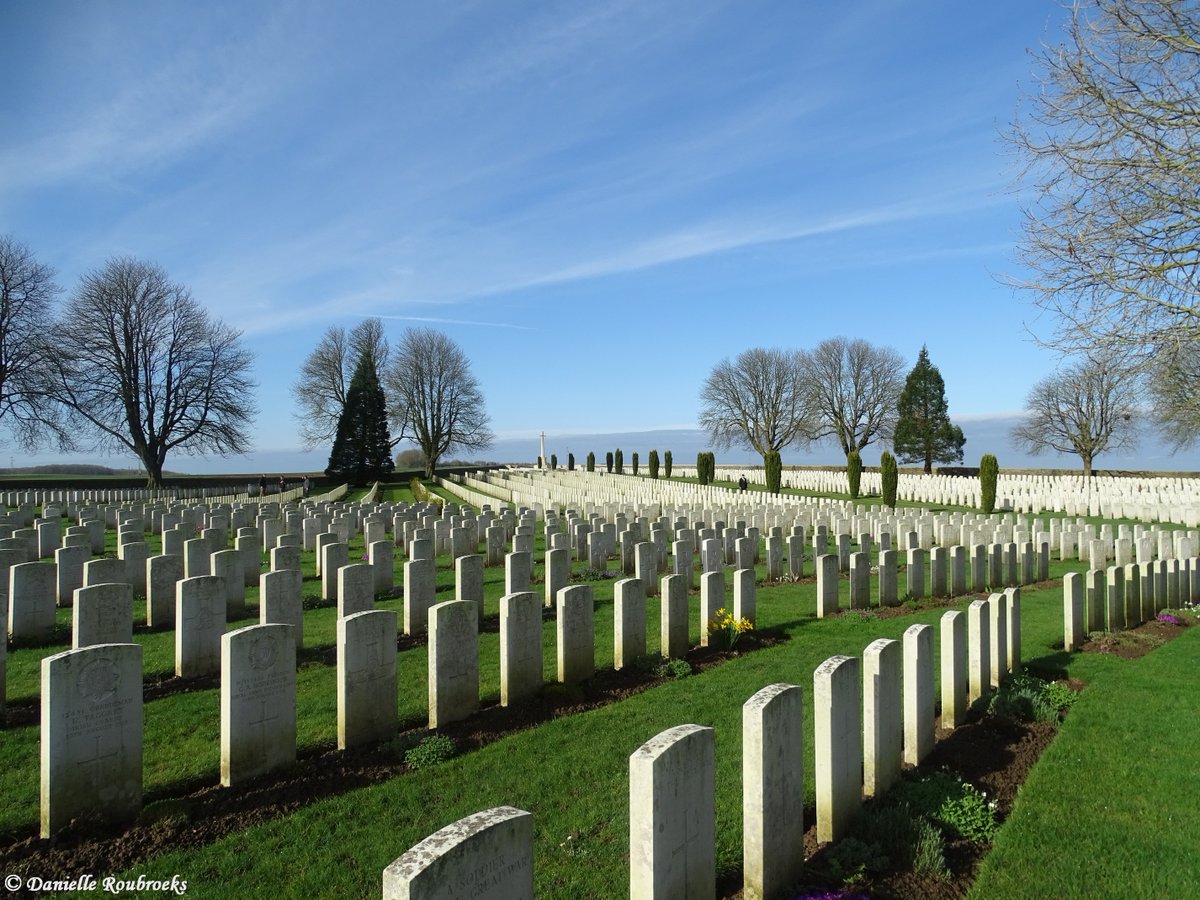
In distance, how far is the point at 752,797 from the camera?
338cm

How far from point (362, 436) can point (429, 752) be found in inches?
1984

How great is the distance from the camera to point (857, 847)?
147 inches

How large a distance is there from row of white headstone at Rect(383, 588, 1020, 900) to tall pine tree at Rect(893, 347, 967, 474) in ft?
192

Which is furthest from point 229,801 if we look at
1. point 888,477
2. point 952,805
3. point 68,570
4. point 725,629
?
point 888,477

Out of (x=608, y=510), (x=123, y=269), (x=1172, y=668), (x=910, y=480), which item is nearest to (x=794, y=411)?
(x=910, y=480)

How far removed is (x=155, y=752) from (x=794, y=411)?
63298 mm

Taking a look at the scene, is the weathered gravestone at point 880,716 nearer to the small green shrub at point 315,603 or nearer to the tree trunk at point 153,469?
the small green shrub at point 315,603

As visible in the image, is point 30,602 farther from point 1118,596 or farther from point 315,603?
point 1118,596

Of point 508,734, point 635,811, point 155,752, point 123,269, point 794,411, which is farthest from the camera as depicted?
point 794,411

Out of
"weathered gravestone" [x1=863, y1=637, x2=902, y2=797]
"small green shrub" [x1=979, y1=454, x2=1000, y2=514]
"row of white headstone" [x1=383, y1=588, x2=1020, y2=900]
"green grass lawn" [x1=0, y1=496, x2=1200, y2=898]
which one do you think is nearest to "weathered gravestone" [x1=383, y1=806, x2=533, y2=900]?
"row of white headstone" [x1=383, y1=588, x2=1020, y2=900]

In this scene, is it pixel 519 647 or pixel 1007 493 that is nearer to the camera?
pixel 519 647

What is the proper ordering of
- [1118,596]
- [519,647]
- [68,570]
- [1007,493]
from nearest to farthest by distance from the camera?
[519,647], [1118,596], [68,570], [1007,493]

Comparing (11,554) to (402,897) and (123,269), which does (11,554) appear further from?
(123,269)

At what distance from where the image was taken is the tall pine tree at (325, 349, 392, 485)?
2040 inches
